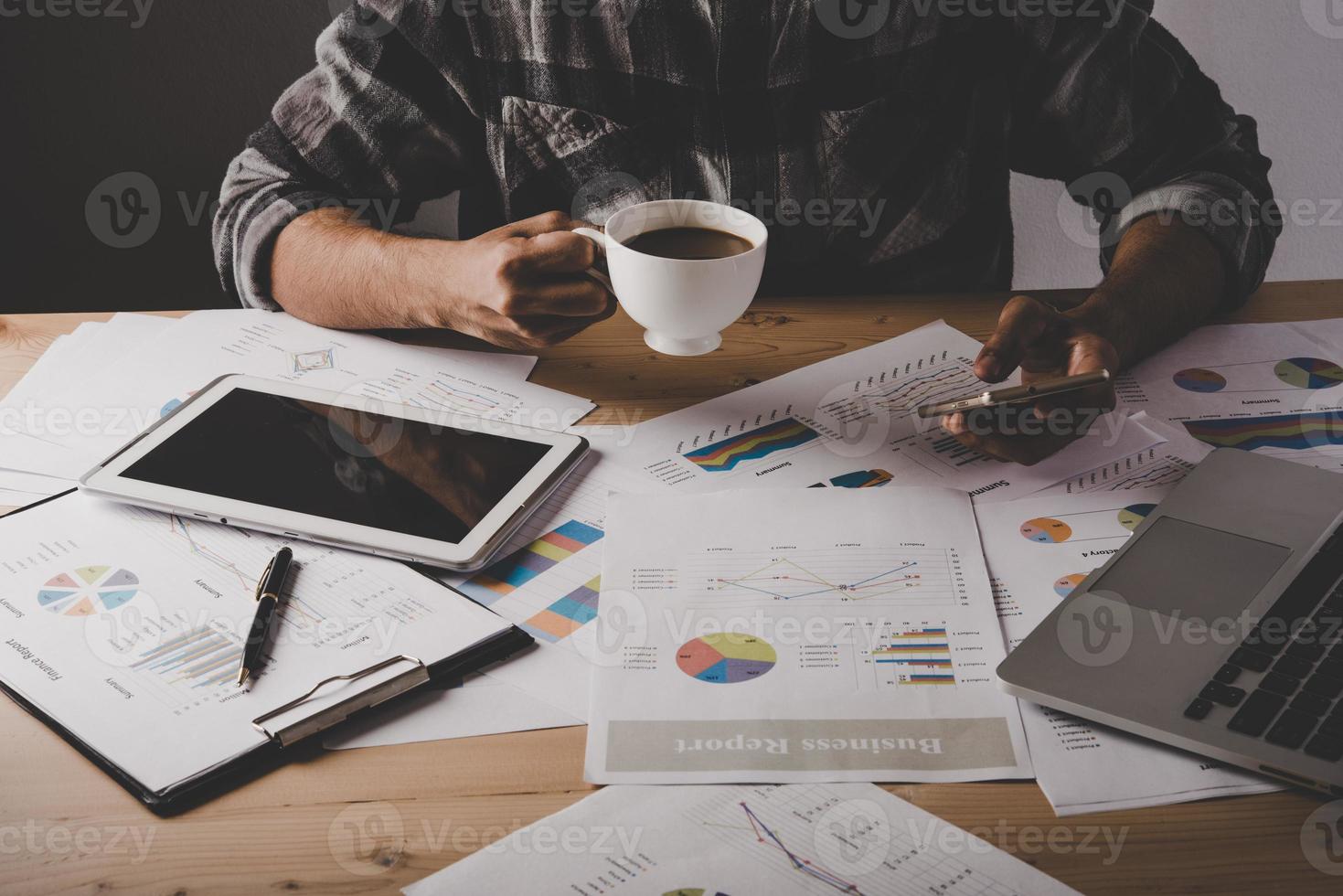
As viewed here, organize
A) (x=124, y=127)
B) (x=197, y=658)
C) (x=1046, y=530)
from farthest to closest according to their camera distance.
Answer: (x=124, y=127) → (x=1046, y=530) → (x=197, y=658)

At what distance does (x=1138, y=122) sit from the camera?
110cm

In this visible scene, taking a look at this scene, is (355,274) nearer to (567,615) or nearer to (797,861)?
(567,615)

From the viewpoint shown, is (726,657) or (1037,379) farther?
(1037,379)

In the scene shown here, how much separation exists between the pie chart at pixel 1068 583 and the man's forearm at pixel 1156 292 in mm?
314

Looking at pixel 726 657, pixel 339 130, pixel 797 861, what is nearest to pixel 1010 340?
pixel 726 657

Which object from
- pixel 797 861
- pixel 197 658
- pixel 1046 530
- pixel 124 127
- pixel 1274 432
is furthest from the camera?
pixel 124 127

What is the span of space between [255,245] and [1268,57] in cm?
183

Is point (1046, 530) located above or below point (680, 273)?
below

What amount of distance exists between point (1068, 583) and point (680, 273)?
14.3 inches

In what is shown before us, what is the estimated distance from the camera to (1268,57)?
1.88 m

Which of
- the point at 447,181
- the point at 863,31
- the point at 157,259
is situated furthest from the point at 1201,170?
the point at 157,259

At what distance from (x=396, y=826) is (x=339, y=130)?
2.66 feet

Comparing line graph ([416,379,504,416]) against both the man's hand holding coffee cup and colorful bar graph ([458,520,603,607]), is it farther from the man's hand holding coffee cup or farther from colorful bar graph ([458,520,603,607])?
colorful bar graph ([458,520,603,607])

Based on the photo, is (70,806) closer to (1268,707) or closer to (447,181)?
(1268,707)
